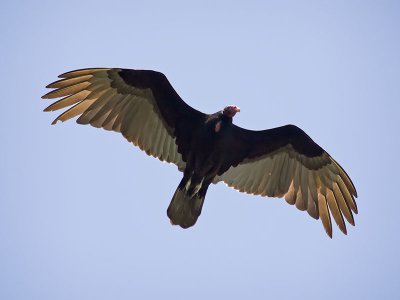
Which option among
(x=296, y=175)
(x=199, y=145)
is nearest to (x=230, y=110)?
(x=199, y=145)

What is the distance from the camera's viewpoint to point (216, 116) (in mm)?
7859

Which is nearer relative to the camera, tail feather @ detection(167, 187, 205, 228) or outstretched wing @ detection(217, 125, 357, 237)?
tail feather @ detection(167, 187, 205, 228)

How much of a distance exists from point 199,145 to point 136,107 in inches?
40.7

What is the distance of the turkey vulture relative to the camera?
26.0 feet

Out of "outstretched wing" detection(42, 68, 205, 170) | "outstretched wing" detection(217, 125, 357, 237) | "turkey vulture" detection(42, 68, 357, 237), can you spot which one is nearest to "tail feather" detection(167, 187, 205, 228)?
"turkey vulture" detection(42, 68, 357, 237)

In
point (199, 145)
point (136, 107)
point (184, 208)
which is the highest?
point (136, 107)

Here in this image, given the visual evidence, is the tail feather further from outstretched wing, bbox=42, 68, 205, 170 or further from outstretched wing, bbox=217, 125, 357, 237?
outstretched wing, bbox=217, 125, 357, 237

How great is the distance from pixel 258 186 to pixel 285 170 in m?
0.45

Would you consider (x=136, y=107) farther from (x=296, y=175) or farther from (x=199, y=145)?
(x=296, y=175)

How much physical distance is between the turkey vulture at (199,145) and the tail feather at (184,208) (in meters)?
0.01

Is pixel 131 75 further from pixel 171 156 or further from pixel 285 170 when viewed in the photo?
pixel 285 170

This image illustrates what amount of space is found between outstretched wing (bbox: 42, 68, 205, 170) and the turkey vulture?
0.5 inches

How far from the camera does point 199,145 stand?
26.0 feet

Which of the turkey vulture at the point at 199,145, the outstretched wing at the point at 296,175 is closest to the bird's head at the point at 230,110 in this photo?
the turkey vulture at the point at 199,145
